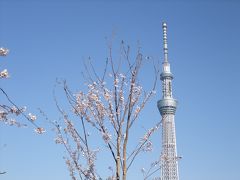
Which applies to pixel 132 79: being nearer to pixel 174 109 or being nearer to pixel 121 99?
pixel 121 99

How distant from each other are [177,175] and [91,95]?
9047 centimetres

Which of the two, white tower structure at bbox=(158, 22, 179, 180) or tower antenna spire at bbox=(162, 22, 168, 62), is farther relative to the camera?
tower antenna spire at bbox=(162, 22, 168, 62)

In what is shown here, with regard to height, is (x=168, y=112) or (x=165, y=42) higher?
(x=165, y=42)

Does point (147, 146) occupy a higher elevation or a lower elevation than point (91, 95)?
lower

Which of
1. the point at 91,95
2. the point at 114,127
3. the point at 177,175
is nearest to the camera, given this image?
the point at 114,127

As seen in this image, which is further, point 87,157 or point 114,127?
point 87,157

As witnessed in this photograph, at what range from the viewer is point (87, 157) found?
6.88m

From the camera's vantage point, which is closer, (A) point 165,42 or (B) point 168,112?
(B) point 168,112

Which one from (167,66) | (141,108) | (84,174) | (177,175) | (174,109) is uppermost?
(167,66)

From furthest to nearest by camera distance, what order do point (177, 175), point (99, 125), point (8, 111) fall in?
point (177, 175) < point (99, 125) < point (8, 111)

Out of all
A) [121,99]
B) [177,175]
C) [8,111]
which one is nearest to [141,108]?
[121,99]

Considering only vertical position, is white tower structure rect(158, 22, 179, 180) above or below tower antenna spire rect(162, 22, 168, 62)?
below

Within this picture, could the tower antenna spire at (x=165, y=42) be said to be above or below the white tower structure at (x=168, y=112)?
above

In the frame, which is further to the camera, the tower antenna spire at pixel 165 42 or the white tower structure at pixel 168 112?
the tower antenna spire at pixel 165 42
